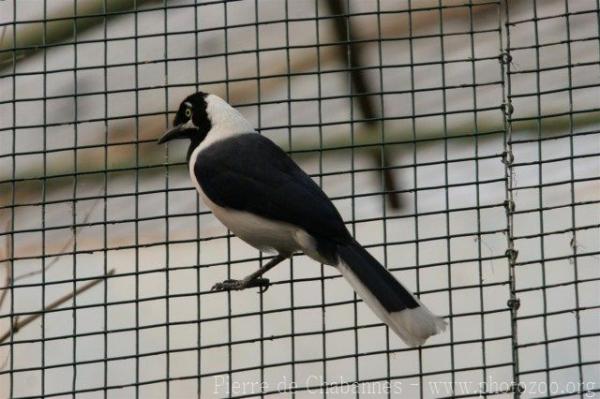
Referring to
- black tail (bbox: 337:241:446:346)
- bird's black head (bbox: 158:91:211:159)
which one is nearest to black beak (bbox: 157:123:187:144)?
bird's black head (bbox: 158:91:211:159)

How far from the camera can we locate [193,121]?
11.1 feet

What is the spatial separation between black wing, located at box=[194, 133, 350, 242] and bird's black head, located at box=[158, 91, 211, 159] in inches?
3.9

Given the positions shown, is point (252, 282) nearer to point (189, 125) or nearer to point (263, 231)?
point (263, 231)

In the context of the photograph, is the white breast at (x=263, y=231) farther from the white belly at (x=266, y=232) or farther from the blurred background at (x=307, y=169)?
the blurred background at (x=307, y=169)

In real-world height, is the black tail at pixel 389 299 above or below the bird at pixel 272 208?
below

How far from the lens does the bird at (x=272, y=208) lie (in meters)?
2.91

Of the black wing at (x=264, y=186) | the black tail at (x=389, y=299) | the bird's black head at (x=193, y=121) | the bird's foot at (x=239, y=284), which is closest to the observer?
the black tail at (x=389, y=299)

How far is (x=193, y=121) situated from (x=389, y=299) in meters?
0.79

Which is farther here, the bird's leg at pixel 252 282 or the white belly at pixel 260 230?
the bird's leg at pixel 252 282

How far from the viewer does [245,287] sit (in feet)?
→ 10.9

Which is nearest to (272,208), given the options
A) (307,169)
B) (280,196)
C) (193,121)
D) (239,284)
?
(280,196)

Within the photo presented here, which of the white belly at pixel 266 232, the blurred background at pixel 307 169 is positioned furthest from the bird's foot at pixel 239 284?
the blurred background at pixel 307 169

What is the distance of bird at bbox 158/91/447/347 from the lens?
291cm

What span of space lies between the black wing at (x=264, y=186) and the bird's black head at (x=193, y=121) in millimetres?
100
